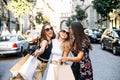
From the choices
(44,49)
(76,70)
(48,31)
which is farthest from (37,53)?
(76,70)

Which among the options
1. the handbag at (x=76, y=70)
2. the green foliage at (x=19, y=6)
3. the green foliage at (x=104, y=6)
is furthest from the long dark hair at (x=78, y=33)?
the green foliage at (x=19, y=6)

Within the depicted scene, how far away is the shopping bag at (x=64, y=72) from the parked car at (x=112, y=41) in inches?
559

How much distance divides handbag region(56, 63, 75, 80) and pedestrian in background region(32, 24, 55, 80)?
950 millimetres

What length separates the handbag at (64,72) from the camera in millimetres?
4781

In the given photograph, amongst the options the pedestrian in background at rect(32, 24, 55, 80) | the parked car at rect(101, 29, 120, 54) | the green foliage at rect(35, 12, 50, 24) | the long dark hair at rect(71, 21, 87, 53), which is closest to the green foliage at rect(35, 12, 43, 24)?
the green foliage at rect(35, 12, 50, 24)

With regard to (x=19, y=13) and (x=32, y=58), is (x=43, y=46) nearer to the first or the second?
(x=32, y=58)

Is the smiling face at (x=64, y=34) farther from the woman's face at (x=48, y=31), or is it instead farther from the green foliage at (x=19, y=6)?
the green foliage at (x=19, y=6)

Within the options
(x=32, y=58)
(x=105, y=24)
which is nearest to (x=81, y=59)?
(x=32, y=58)

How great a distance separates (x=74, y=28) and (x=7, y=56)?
14.7 m

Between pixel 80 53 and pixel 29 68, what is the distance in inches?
41.8

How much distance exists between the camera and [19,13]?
39.3 meters

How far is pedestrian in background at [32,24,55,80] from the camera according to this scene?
18.9 ft

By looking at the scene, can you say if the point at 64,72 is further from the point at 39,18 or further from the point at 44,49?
the point at 39,18

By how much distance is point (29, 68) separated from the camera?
18.0ft
